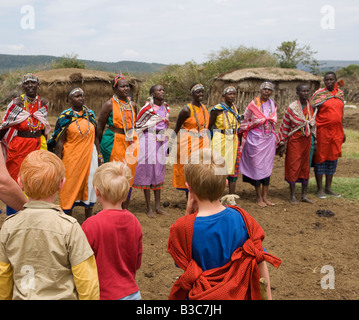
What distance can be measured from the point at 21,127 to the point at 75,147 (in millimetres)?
660

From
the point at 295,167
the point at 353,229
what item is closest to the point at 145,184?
the point at 295,167

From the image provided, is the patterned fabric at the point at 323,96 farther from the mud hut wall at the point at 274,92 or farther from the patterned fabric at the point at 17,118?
the mud hut wall at the point at 274,92

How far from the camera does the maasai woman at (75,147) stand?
4.70 m

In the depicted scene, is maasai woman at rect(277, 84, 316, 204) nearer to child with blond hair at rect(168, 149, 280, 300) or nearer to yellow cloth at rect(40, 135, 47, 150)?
yellow cloth at rect(40, 135, 47, 150)

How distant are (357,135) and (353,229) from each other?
26.7ft

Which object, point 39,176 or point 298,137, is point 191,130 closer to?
point 298,137

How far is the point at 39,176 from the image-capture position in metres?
2.03

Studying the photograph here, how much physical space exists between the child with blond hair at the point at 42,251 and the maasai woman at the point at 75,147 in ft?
8.78

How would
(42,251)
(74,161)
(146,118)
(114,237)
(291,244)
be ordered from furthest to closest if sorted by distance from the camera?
(146,118)
(291,244)
(74,161)
(114,237)
(42,251)

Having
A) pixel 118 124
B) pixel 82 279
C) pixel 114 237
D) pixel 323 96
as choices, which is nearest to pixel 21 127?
pixel 118 124

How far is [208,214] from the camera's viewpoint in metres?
2.23

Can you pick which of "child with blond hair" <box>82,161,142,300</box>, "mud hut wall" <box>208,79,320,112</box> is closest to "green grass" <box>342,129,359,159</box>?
"mud hut wall" <box>208,79,320,112</box>

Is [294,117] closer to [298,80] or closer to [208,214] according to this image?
[208,214]

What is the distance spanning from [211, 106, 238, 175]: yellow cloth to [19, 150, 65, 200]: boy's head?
13.3 feet
